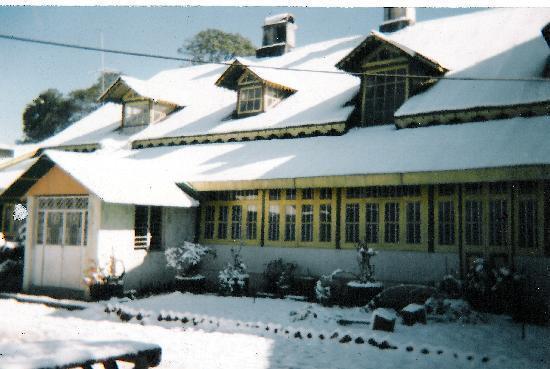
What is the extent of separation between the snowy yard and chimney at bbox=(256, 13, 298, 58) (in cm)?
1229

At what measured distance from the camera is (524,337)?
25.8 feet

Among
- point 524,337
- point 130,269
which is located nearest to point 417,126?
point 524,337

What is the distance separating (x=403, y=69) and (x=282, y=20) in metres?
8.86

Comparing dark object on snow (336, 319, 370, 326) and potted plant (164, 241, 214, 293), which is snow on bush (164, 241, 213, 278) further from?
dark object on snow (336, 319, 370, 326)

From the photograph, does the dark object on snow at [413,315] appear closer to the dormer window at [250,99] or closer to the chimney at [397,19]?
the dormer window at [250,99]

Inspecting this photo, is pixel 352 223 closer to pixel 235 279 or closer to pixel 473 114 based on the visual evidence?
pixel 235 279

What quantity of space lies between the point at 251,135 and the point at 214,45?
17739 millimetres

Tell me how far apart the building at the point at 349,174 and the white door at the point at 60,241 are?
0.14 feet

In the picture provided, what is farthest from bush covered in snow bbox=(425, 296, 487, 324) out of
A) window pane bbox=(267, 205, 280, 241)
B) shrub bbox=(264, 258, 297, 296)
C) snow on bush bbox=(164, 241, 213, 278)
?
snow on bush bbox=(164, 241, 213, 278)

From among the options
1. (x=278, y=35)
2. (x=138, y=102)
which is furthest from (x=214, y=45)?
(x=138, y=102)

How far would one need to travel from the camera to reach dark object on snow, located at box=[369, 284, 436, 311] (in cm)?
1053

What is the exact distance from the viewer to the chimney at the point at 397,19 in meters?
17.3

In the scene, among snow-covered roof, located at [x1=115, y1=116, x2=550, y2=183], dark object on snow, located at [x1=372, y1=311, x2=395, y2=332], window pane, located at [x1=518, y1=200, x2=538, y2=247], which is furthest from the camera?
window pane, located at [x1=518, y1=200, x2=538, y2=247]

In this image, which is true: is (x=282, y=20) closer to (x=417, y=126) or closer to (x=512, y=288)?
(x=417, y=126)
